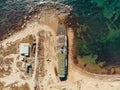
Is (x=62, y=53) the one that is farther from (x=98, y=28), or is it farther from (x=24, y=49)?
(x=98, y=28)

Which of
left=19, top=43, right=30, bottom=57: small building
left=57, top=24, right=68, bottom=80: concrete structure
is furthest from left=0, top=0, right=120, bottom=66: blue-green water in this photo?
left=19, top=43, right=30, bottom=57: small building

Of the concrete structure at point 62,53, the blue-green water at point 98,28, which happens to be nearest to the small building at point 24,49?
the concrete structure at point 62,53

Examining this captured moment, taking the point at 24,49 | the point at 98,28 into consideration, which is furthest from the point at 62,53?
the point at 98,28

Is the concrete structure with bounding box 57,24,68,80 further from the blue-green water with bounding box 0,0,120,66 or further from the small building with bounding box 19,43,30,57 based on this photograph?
the small building with bounding box 19,43,30,57

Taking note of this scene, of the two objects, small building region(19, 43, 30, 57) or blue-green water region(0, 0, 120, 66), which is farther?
small building region(19, 43, 30, 57)

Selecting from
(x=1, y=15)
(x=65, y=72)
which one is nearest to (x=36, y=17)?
(x=1, y=15)

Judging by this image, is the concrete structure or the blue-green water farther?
the blue-green water

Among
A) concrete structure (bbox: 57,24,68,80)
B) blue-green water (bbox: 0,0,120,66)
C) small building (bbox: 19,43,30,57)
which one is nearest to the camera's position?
concrete structure (bbox: 57,24,68,80)

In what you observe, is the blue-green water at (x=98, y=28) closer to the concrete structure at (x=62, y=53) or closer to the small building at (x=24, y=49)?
the concrete structure at (x=62, y=53)

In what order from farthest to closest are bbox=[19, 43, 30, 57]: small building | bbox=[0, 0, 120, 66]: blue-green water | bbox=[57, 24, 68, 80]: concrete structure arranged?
bbox=[19, 43, 30, 57]: small building, bbox=[0, 0, 120, 66]: blue-green water, bbox=[57, 24, 68, 80]: concrete structure

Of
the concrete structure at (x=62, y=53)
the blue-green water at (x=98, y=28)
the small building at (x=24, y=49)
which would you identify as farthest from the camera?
the small building at (x=24, y=49)
